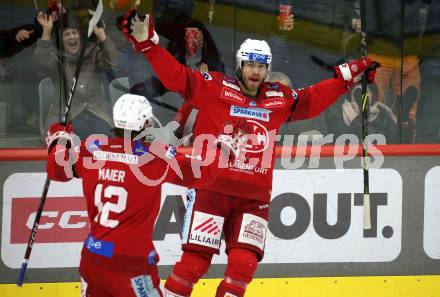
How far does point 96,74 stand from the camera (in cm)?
745

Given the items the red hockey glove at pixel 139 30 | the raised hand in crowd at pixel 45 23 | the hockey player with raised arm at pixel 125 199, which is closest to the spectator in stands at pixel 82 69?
the raised hand in crowd at pixel 45 23

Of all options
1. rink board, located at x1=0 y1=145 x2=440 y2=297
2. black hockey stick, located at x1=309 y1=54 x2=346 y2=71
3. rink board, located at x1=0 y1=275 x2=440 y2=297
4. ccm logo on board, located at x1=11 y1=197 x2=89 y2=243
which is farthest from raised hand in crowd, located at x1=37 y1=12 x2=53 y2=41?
black hockey stick, located at x1=309 y1=54 x2=346 y2=71

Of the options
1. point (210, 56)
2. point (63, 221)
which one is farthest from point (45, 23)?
point (63, 221)

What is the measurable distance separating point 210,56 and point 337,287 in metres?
1.70

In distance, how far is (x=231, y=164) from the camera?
6.43 m

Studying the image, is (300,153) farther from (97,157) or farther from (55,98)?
(97,157)

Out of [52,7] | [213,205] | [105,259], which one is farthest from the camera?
[52,7]

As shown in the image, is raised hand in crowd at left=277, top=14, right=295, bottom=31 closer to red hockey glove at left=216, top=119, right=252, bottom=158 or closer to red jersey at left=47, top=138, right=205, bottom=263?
red hockey glove at left=216, top=119, right=252, bottom=158

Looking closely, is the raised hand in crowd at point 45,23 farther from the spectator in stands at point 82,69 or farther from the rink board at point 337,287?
the rink board at point 337,287

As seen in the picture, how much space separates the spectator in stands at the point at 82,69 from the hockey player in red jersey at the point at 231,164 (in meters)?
1.03

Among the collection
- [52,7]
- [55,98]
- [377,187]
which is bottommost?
[377,187]

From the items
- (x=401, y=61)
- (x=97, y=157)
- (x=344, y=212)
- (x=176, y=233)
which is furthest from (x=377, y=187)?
(x=97, y=157)

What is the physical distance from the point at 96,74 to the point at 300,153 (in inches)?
54.8

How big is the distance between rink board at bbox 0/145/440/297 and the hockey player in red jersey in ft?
3.15
